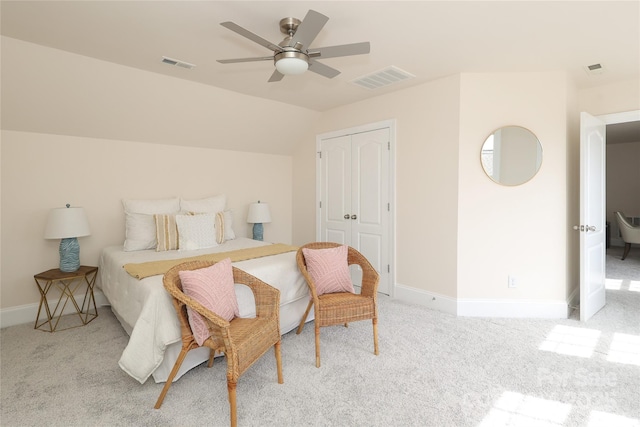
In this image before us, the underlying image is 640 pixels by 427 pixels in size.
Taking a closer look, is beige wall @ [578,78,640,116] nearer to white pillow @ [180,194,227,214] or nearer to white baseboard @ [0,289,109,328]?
white pillow @ [180,194,227,214]

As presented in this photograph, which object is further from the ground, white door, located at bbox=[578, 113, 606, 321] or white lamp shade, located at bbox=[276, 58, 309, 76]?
white lamp shade, located at bbox=[276, 58, 309, 76]

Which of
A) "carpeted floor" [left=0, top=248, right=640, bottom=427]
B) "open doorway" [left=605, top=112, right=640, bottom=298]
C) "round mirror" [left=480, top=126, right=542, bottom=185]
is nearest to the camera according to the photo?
"carpeted floor" [left=0, top=248, right=640, bottom=427]

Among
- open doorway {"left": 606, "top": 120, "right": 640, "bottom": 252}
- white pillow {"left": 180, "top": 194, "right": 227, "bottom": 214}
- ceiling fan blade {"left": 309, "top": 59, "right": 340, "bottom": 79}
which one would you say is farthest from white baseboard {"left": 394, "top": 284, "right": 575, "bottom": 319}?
open doorway {"left": 606, "top": 120, "right": 640, "bottom": 252}

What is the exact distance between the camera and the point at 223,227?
12.6ft

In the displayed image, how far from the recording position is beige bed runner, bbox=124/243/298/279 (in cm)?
239

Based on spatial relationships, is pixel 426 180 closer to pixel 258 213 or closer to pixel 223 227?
pixel 258 213

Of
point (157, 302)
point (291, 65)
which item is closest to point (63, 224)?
point (157, 302)

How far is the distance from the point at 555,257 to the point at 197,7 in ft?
12.3

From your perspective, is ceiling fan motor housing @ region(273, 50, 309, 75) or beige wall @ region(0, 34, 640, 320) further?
beige wall @ region(0, 34, 640, 320)

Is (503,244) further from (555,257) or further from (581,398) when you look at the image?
(581,398)

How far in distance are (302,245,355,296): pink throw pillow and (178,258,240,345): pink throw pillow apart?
2.44 ft

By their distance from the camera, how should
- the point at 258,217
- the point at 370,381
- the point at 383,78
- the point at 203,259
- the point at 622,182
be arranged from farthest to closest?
the point at 622,182 < the point at 258,217 < the point at 383,78 < the point at 203,259 < the point at 370,381

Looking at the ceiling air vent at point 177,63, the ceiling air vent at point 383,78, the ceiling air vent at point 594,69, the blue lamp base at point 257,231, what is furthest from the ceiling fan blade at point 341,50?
the blue lamp base at point 257,231

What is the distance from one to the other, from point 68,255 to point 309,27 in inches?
118
